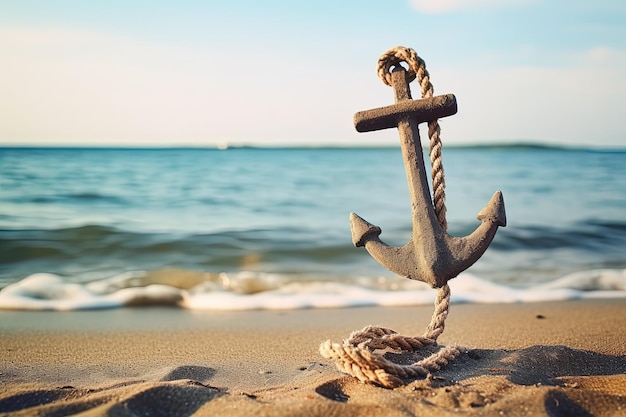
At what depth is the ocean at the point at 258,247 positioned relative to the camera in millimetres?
5445

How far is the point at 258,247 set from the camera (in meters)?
7.95

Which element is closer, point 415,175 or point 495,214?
point 495,214

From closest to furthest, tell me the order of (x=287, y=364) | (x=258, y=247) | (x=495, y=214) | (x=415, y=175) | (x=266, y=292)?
(x=495, y=214), (x=415, y=175), (x=287, y=364), (x=266, y=292), (x=258, y=247)

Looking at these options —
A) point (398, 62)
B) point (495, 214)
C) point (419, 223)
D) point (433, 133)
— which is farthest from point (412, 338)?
point (398, 62)

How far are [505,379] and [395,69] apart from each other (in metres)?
1.55

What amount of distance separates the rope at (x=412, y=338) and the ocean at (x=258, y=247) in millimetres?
2280

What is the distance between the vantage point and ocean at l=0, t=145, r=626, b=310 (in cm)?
545

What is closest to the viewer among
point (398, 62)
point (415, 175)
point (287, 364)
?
point (415, 175)

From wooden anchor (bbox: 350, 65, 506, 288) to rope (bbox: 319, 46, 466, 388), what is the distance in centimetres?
5

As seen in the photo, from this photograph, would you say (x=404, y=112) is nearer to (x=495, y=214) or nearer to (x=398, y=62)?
(x=398, y=62)

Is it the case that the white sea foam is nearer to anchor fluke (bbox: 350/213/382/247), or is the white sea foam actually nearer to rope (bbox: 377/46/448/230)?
anchor fluke (bbox: 350/213/382/247)

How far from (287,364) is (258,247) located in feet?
15.6

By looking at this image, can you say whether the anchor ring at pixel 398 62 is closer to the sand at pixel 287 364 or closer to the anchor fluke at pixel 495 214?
the anchor fluke at pixel 495 214

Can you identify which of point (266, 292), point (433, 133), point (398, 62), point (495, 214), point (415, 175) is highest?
point (398, 62)
